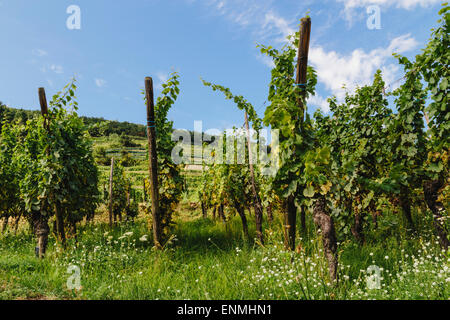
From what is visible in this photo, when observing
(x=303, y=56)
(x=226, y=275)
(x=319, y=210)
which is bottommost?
(x=226, y=275)

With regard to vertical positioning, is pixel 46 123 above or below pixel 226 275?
above

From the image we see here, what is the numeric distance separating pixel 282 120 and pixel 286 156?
1.58 ft

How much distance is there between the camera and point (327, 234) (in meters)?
3.26

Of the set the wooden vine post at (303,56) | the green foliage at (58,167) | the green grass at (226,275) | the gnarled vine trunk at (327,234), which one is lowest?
the green grass at (226,275)

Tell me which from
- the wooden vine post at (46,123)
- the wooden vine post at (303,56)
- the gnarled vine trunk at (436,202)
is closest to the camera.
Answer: the wooden vine post at (303,56)

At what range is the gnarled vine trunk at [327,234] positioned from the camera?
3162mm

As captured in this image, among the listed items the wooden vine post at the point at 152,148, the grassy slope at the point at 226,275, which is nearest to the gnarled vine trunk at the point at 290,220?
the grassy slope at the point at 226,275

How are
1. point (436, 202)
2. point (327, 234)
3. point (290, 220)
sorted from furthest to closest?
point (436, 202), point (290, 220), point (327, 234)

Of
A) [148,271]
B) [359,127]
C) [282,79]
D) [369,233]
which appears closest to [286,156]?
[282,79]

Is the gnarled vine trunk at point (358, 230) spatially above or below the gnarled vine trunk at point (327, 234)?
below

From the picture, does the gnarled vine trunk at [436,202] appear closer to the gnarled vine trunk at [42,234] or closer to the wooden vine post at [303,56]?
the wooden vine post at [303,56]

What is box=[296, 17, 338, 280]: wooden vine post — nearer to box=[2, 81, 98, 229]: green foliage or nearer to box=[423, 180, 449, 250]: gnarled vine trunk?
box=[423, 180, 449, 250]: gnarled vine trunk

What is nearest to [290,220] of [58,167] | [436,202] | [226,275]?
[226,275]

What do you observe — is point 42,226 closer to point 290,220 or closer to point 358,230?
point 290,220
